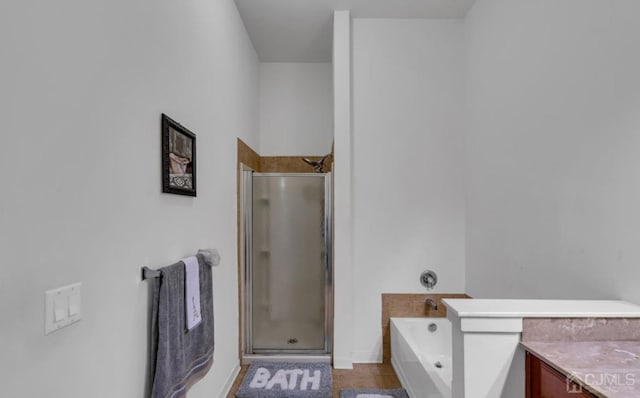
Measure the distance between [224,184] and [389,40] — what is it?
1.93 meters

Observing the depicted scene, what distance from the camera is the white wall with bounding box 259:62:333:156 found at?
12.5 ft

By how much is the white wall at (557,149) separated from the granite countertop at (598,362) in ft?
1.14

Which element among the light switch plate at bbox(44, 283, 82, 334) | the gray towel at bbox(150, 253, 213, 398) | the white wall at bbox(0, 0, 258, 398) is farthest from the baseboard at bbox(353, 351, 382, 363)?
the light switch plate at bbox(44, 283, 82, 334)

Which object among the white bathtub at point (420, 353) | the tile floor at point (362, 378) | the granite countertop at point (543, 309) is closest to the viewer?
the granite countertop at point (543, 309)

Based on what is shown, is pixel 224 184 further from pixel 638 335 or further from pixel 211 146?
pixel 638 335

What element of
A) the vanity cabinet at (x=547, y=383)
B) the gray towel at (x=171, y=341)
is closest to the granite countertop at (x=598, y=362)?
the vanity cabinet at (x=547, y=383)

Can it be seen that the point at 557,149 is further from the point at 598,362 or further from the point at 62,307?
the point at 62,307

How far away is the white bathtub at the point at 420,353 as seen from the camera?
84.7 inches

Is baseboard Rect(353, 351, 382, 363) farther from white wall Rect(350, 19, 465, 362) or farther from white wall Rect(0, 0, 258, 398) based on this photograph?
white wall Rect(0, 0, 258, 398)

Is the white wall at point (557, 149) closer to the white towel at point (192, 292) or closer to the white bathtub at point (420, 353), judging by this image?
the white bathtub at point (420, 353)

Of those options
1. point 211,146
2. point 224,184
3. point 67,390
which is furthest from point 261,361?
point 67,390

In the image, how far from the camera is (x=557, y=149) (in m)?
1.86

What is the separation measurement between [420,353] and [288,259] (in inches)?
52.2

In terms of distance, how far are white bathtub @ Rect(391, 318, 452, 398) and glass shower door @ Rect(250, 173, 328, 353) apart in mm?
739
